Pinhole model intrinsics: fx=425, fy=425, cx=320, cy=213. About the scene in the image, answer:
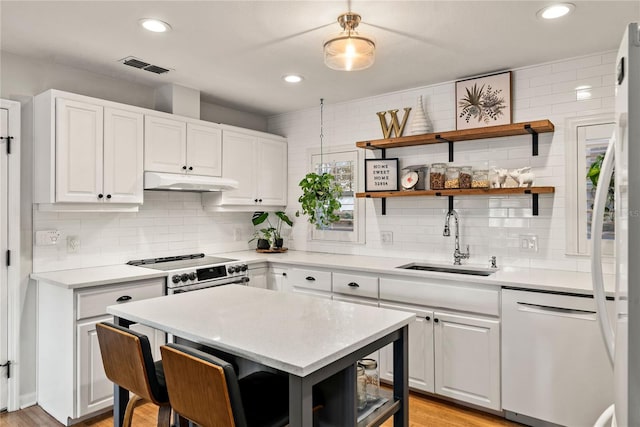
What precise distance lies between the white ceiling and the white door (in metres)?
0.58

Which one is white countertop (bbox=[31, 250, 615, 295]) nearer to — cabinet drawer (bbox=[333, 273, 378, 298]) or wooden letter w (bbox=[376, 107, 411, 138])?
cabinet drawer (bbox=[333, 273, 378, 298])

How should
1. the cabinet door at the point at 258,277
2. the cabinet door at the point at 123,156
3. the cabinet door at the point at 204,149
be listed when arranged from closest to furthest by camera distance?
the cabinet door at the point at 123,156
the cabinet door at the point at 204,149
the cabinet door at the point at 258,277

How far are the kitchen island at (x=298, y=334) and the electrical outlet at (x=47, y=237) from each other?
133cm

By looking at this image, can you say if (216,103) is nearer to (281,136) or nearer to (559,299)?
(281,136)

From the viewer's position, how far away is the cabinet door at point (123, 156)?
311cm

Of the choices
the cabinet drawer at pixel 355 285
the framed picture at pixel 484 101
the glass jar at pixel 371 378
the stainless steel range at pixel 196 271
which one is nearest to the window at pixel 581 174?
the framed picture at pixel 484 101

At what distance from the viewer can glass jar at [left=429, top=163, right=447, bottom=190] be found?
135 inches

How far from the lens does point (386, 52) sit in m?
2.91

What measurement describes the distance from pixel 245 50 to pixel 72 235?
188cm

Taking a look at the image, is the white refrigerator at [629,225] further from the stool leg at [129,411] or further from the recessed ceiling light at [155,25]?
the recessed ceiling light at [155,25]

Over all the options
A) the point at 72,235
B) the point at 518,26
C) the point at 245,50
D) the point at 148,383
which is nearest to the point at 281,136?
the point at 245,50

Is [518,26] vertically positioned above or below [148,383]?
above

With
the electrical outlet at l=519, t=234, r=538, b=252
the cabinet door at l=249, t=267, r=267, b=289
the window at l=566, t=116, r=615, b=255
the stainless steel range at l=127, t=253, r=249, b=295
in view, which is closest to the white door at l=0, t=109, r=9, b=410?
Result: the stainless steel range at l=127, t=253, r=249, b=295

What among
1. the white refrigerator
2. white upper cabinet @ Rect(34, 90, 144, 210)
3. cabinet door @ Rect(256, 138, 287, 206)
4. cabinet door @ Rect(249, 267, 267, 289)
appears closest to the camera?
the white refrigerator
